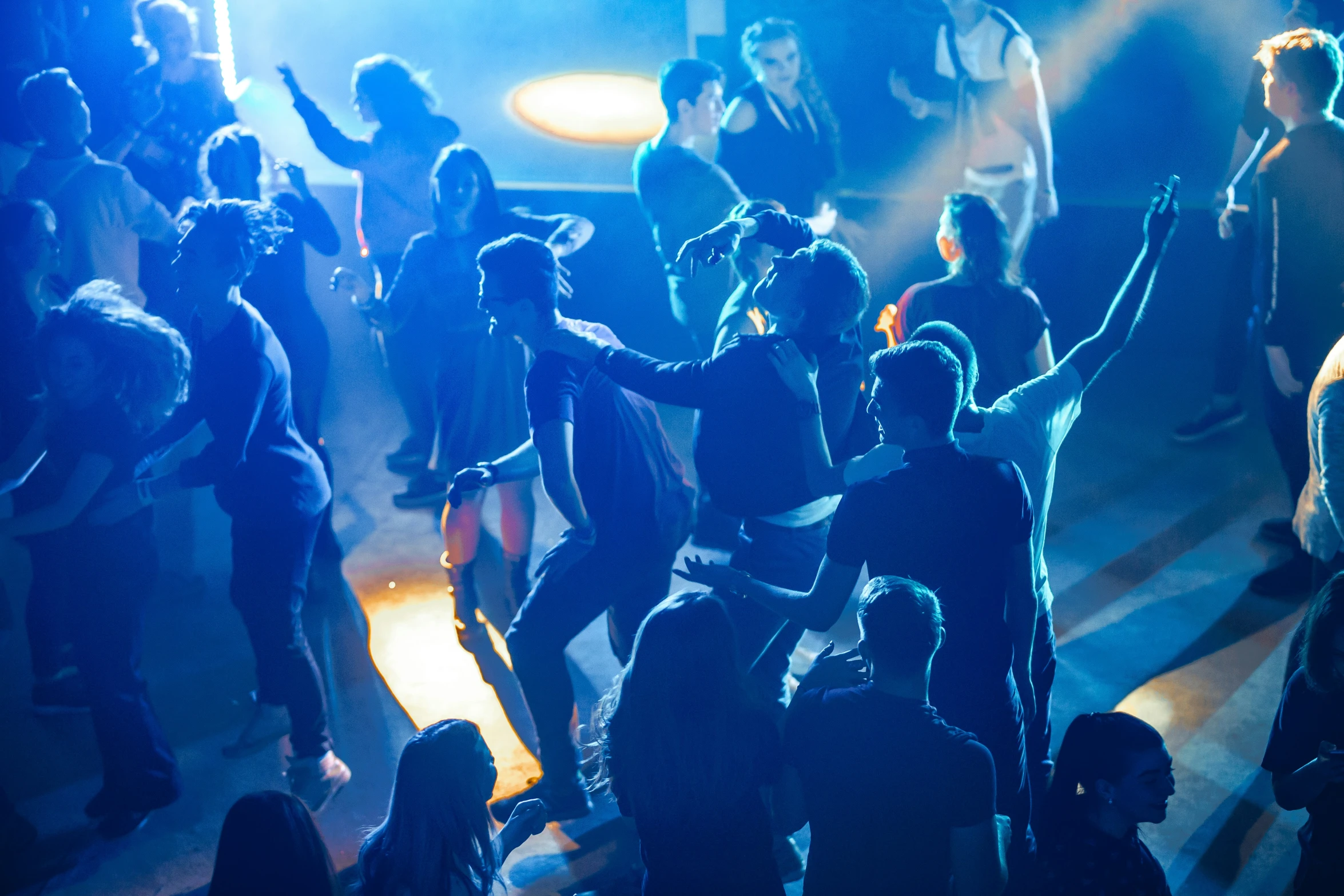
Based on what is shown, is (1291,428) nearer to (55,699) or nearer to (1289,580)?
(1289,580)

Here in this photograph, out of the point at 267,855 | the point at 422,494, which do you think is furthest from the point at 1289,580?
the point at 422,494

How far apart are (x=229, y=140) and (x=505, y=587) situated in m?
2.13

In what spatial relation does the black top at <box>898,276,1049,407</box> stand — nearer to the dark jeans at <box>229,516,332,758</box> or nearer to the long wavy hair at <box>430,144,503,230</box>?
the long wavy hair at <box>430,144,503,230</box>

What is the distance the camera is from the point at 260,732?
116 inches

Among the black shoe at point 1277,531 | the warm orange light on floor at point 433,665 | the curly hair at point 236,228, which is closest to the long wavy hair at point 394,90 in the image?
the curly hair at point 236,228

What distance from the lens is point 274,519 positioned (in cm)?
266

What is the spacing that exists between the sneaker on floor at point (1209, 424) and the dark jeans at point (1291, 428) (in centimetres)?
148

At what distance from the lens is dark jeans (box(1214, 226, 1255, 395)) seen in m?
4.67

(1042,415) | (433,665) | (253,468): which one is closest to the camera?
(1042,415)

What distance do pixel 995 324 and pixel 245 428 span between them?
2.18 metres

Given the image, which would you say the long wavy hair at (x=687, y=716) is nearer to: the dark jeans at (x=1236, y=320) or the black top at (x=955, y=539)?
the black top at (x=955, y=539)

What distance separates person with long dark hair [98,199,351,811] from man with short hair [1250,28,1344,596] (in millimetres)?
Answer: 3295

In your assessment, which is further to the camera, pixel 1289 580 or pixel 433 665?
pixel 1289 580

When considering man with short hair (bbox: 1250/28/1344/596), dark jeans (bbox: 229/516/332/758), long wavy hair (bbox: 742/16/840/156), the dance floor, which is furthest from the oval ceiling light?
dark jeans (bbox: 229/516/332/758)
